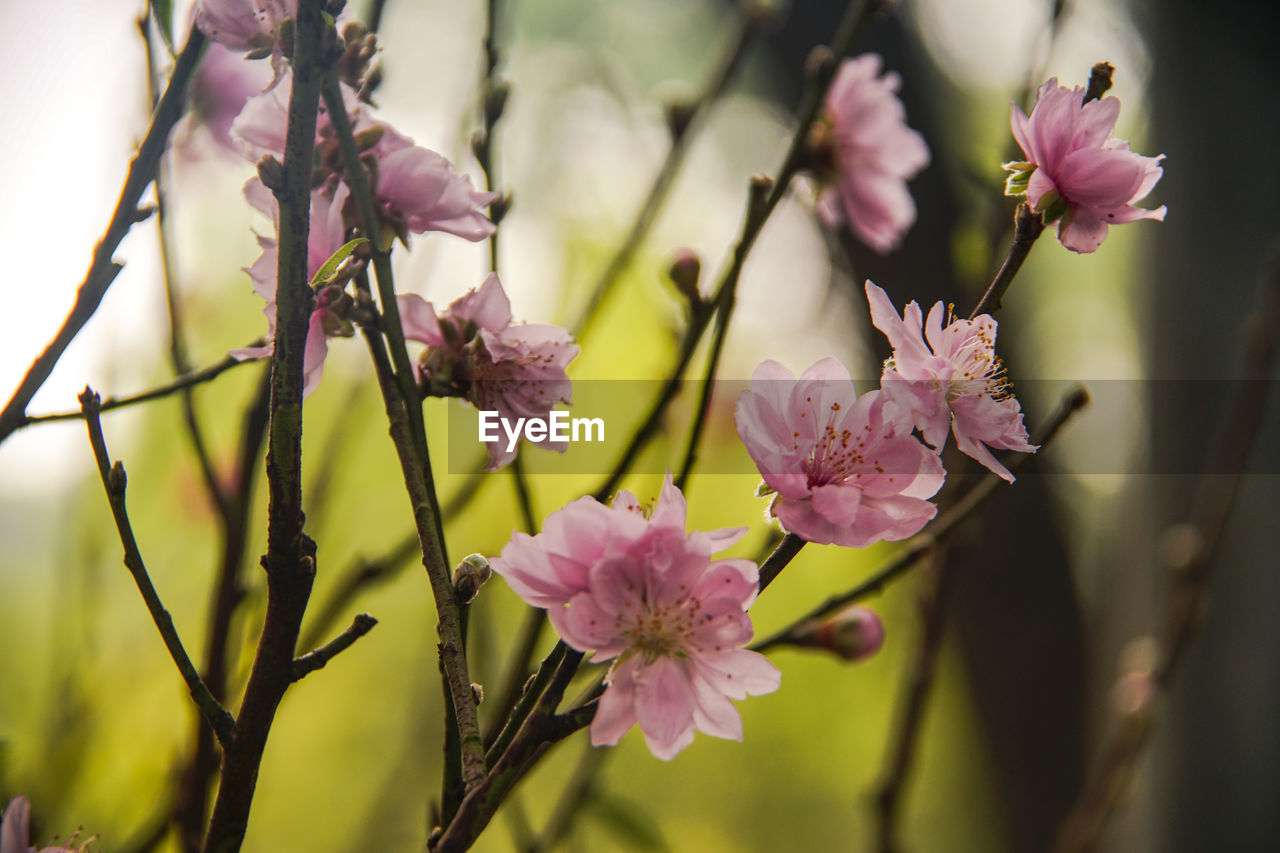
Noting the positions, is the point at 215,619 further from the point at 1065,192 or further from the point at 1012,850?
the point at 1012,850

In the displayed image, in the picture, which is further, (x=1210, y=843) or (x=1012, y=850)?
(x=1012, y=850)

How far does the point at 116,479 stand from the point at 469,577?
16cm

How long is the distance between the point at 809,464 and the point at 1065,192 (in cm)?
19

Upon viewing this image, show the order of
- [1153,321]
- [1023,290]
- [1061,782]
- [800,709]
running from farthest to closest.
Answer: [800,709]
[1023,290]
[1061,782]
[1153,321]

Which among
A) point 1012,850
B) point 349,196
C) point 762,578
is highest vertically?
point 349,196

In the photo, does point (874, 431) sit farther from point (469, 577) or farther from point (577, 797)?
point (577, 797)

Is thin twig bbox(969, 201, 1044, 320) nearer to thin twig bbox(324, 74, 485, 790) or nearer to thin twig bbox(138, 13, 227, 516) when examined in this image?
thin twig bbox(324, 74, 485, 790)

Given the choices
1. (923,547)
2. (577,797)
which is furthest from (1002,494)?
(577,797)

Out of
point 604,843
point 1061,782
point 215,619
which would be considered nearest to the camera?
point 215,619

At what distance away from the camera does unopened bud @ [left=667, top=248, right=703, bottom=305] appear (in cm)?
61

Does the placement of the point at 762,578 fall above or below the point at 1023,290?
above

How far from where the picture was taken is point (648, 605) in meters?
0.34

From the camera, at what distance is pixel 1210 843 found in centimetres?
129

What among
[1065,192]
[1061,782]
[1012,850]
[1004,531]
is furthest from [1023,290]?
[1065,192]
